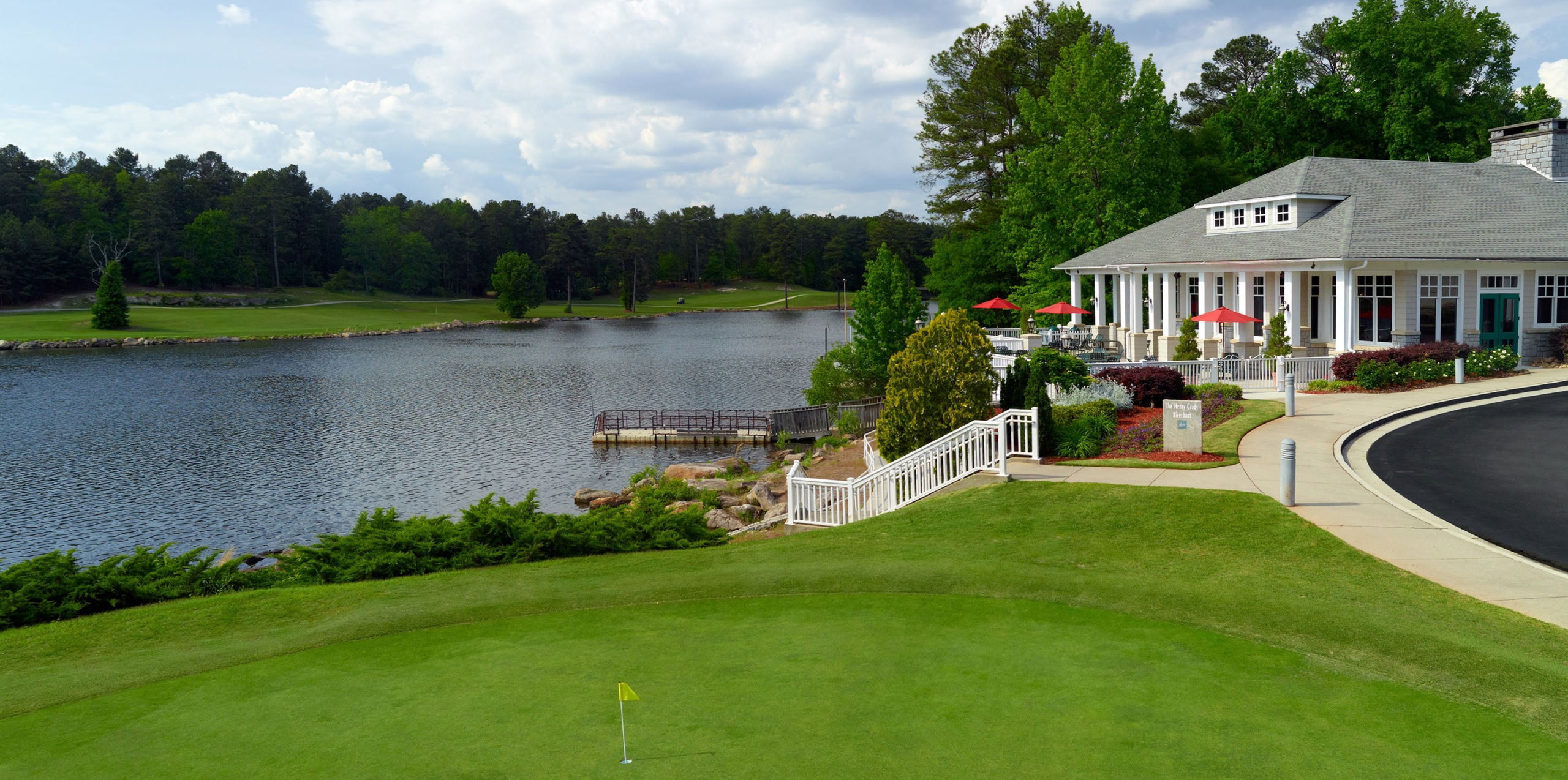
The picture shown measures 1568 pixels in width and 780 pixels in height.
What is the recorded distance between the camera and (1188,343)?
110 feet

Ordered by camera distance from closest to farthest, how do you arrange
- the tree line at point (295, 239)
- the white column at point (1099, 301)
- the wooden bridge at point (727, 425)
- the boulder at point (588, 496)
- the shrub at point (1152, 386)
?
the shrub at point (1152, 386)
the boulder at point (588, 496)
the wooden bridge at point (727, 425)
the white column at point (1099, 301)
the tree line at point (295, 239)

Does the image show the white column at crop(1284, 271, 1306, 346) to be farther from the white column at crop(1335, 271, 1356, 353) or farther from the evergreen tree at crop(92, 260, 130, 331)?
the evergreen tree at crop(92, 260, 130, 331)

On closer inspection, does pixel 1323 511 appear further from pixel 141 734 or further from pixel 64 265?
pixel 64 265

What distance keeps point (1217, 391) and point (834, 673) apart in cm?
2149

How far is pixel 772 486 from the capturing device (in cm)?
2609

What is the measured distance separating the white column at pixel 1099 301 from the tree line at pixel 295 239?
352ft

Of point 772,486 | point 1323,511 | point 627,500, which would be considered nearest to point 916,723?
point 1323,511

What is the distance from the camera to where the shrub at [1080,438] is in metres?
18.8

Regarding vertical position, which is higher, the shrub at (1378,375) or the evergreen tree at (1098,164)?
the evergreen tree at (1098,164)

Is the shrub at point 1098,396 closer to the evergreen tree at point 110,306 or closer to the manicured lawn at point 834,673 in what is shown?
the manicured lawn at point 834,673

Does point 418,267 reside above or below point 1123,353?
above

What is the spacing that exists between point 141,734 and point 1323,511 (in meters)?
14.1

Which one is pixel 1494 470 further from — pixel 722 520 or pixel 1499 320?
pixel 1499 320

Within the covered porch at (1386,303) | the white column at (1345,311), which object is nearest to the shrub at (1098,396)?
the white column at (1345,311)
